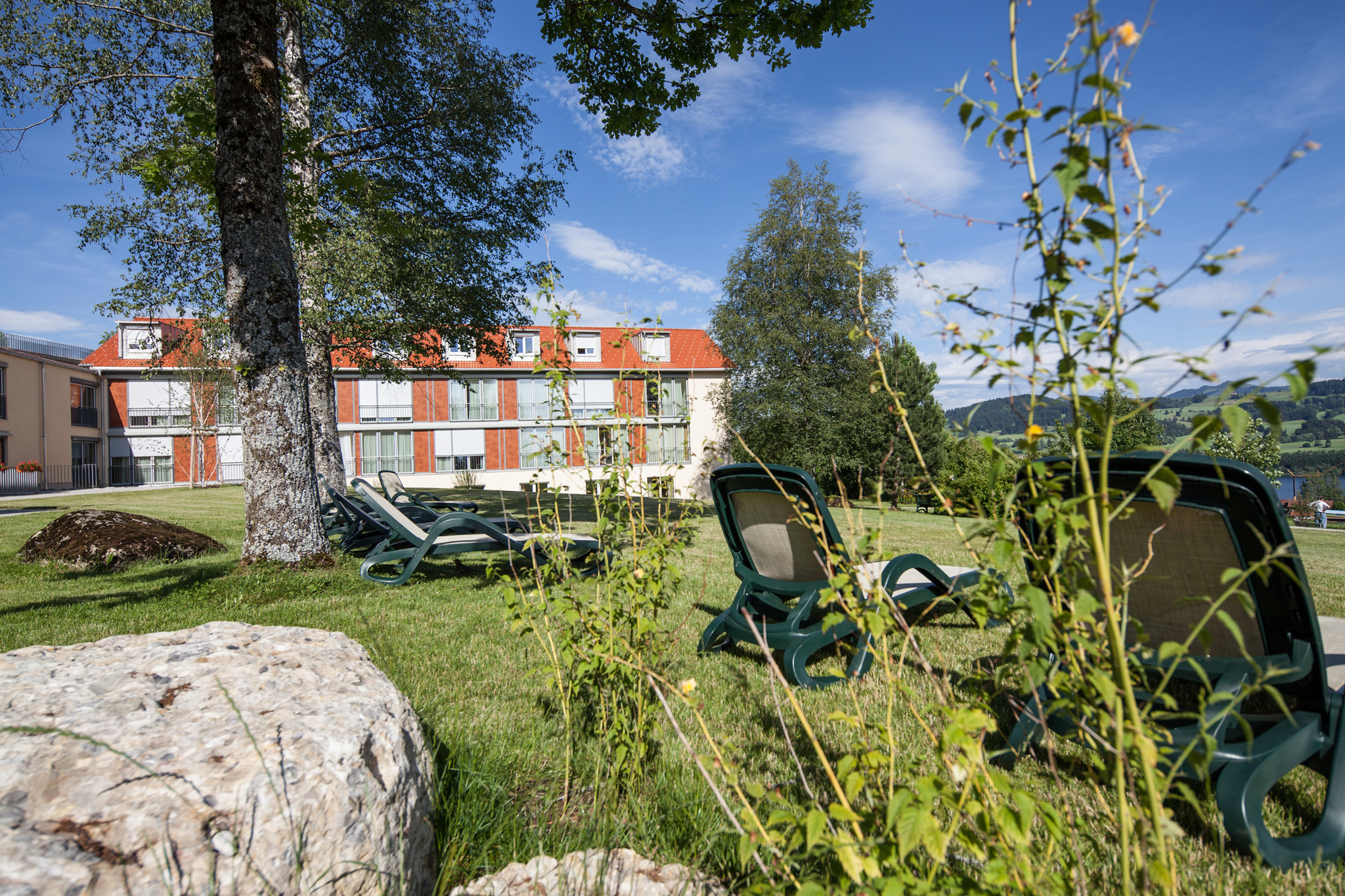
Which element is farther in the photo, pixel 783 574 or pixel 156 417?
pixel 156 417

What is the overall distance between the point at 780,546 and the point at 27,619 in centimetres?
528

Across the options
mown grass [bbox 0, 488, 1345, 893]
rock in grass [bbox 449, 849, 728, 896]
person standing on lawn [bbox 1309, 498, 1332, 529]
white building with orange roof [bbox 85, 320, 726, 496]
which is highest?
white building with orange roof [bbox 85, 320, 726, 496]

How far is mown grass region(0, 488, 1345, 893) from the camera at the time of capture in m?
1.89

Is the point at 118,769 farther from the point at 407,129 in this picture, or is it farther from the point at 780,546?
the point at 407,129

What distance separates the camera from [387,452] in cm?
3488

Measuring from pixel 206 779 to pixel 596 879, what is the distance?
2.95 ft

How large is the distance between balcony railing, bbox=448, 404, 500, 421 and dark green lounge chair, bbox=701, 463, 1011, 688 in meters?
33.5

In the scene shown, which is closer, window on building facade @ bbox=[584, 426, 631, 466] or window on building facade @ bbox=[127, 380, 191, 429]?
window on building facade @ bbox=[584, 426, 631, 466]

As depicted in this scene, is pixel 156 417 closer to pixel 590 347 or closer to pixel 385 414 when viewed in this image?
pixel 385 414

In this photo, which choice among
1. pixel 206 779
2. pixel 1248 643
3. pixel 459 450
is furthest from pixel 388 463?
pixel 1248 643

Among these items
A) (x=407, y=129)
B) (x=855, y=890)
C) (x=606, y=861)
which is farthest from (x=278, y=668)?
(x=407, y=129)

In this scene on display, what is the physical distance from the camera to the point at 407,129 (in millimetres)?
12078

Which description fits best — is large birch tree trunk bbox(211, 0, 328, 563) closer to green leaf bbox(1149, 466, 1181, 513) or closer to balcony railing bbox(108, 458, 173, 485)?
green leaf bbox(1149, 466, 1181, 513)

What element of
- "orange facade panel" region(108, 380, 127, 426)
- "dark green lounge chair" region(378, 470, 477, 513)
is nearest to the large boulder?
"dark green lounge chair" region(378, 470, 477, 513)
